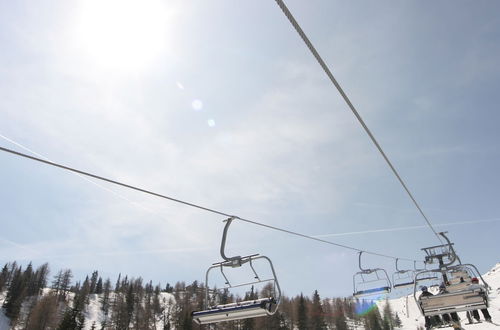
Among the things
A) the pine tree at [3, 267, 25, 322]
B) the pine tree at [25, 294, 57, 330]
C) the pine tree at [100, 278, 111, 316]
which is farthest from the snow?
the pine tree at [100, 278, 111, 316]

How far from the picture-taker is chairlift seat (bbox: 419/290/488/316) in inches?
430

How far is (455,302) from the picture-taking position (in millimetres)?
11047

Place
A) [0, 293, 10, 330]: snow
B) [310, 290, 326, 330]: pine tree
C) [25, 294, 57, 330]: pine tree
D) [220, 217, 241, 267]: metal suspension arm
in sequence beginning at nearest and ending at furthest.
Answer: [220, 217, 241, 267]: metal suspension arm, [25, 294, 57, 330]: pine tree, [0, 293, 10, 330]: snow, [310, 290, 326, 330]: pine tree

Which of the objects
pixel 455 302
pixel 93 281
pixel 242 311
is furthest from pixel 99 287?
pixel 455 302

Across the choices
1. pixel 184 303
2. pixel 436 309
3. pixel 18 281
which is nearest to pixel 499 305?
pixel 184 303

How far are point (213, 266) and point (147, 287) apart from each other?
148103mm

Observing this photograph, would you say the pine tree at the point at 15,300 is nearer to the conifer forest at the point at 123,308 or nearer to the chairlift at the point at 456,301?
the conifer forest at the point at 123,308

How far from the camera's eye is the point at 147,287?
469 ft

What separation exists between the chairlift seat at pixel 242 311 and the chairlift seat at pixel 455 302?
631cm

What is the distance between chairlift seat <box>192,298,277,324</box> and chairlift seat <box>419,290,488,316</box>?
20.7 feet

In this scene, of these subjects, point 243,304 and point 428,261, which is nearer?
point 243,304

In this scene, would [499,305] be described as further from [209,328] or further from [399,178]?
[399,178]

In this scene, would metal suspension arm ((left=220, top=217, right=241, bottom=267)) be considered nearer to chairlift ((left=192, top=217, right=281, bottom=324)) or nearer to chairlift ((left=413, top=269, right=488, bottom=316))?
chairlift ((left=192, top=217, right=281, bottom=324))

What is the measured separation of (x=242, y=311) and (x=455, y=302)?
760cm
